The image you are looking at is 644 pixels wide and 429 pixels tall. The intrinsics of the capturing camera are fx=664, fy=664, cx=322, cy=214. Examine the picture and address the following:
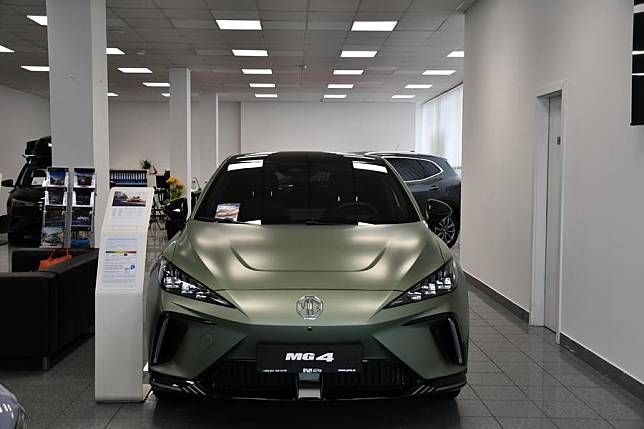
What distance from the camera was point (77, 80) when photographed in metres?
6.84

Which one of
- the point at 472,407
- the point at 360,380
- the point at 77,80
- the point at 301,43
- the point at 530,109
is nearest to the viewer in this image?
the point at 360,380

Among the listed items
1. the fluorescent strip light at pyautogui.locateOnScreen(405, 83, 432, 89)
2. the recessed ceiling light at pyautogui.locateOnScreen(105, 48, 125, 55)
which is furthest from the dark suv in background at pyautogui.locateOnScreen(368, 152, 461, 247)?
the fluorescent strip light at pyautogui.locateOnScreen(405, 83, 432, 89)

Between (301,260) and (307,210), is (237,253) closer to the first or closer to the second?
(301,260)

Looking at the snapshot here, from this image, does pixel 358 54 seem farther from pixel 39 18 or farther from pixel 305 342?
pixel 305 342

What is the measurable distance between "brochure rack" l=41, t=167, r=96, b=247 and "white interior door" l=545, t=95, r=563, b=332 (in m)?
3.80

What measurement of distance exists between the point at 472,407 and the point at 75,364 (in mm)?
2492

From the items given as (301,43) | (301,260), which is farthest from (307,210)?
(301,43)

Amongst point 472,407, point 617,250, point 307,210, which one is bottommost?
point 472,407

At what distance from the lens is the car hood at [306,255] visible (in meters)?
2.91

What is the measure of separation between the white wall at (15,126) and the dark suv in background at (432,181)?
10.5 meters

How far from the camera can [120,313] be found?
3461mm

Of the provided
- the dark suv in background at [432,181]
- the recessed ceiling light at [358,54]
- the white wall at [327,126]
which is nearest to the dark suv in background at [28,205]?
the recessed ceiling light at [358,54]

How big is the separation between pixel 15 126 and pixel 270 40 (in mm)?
10401

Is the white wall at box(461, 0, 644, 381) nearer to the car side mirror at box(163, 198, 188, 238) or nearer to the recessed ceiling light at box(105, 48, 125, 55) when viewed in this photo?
the car side mirror at box(163, 198, 188, 238)
